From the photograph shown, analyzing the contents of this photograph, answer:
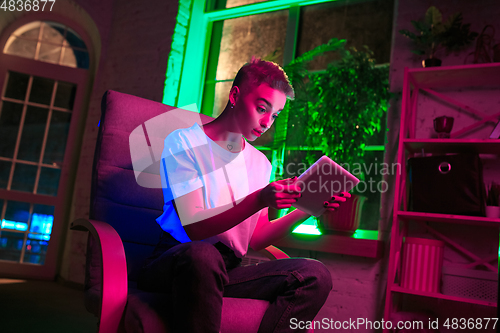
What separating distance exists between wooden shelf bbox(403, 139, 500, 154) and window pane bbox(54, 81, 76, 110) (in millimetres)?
3171

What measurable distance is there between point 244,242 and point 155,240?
36cm

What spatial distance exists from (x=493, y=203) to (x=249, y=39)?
89.7 inches

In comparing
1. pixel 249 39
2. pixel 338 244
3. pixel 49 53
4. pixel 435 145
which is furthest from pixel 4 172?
pixel 435 145

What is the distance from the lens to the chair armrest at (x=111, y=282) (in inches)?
36.1

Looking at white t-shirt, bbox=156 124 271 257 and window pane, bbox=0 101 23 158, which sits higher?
window pane, bbox=0 101 23 158

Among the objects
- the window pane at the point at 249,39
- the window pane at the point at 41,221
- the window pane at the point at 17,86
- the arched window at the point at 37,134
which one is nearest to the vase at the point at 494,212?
the window pane at the point at 249,39

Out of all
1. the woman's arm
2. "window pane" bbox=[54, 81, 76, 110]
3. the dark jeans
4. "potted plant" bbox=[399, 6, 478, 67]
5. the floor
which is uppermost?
"potted plant" bbox=[399, 6, 478, 67]

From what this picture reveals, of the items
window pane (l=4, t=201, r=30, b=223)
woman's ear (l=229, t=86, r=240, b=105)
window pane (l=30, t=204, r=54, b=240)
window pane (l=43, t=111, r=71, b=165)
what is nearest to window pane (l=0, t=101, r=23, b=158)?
window pane (l=43, t=111, r=71, b=165)

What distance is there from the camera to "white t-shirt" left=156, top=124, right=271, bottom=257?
1.14 meters

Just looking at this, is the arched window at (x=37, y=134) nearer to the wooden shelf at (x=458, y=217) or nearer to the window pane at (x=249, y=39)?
the window pane at (x=249, y=39)

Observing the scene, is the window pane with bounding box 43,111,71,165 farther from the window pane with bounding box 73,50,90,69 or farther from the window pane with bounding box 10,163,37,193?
the window pane with bounding box 73,50,90,69

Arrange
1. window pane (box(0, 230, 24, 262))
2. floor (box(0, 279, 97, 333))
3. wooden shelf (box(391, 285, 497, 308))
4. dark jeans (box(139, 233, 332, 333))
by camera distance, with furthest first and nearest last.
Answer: window pane (box(0, 230, 24, 262)) < floor (box(0, 279, 97, 333)) < wooden shelf (box(391, 285, 497, 308)) < dark jeans (box(139, 233, 332, 333))

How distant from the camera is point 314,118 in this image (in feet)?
8.22

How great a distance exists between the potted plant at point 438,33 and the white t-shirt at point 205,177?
1.55 meters
